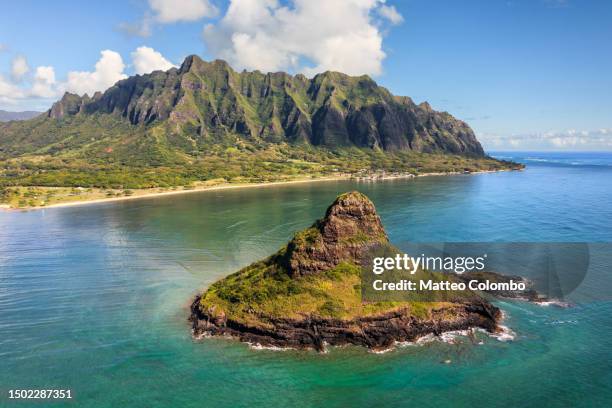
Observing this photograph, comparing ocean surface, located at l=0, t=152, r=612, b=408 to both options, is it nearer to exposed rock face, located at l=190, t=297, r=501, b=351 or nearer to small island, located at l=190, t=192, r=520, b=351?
exposed rock face, located at l=190, t=297, r=501, b=351

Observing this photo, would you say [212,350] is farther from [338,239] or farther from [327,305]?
[338,239]

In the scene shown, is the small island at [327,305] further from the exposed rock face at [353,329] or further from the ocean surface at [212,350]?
the ocean surface at [212,350]

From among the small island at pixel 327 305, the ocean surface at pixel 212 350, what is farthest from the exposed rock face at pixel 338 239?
the ocean surface at pixel 212 350

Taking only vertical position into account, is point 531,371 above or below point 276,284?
below

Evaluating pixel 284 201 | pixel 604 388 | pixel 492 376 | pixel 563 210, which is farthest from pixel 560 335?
pixel 284 201

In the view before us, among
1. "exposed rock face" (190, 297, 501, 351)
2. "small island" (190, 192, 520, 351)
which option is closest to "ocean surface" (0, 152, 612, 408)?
"exposed rock face" (190, 297, 501, 351)

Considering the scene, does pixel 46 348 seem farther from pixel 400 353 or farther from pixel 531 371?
pixel 531 371
